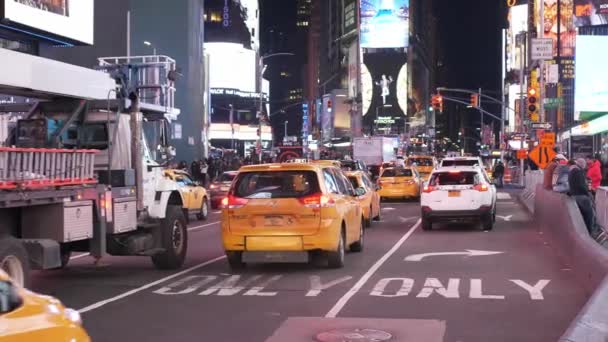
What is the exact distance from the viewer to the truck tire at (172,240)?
1346 cm

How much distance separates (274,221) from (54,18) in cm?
2366

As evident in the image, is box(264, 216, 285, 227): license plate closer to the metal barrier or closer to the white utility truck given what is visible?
the white utility truck

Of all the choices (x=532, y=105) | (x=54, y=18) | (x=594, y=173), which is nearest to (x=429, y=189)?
(x=594, y=173)

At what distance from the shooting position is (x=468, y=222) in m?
24.0

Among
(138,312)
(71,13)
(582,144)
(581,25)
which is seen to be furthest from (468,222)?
(581,25)

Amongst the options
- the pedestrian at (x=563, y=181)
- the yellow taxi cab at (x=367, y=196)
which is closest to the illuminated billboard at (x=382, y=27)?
the yellow taxi cab at (x=367, y=196)

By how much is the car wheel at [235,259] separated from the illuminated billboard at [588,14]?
61596 millimetres

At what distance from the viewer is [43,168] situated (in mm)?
9852

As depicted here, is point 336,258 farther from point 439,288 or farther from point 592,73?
point 592,73

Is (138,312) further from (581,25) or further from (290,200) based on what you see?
(581,25)

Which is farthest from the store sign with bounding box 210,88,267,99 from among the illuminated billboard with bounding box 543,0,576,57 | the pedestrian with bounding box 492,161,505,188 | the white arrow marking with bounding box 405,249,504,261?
the white arrow marking with bounding box 405,249,504,261

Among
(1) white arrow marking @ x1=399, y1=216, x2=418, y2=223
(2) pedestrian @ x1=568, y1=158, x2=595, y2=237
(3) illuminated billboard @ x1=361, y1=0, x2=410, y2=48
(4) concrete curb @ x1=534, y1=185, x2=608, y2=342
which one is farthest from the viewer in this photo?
(3) illuminated billboard @ x1=361, y1=0, x2=410, y2=48

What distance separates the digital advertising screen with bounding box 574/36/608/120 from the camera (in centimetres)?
5512

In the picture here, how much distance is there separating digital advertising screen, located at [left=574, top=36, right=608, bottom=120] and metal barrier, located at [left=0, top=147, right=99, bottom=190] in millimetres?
49222
